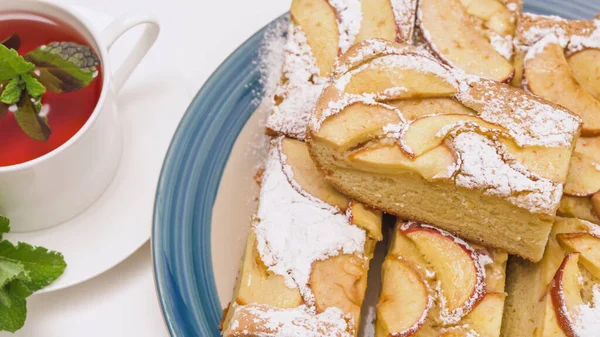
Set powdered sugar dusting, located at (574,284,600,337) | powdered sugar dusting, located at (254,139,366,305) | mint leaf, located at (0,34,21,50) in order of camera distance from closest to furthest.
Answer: powdered sugar dusting, located at (574,284,600,337), powdered sugar dusting, located at (254,139,366,305), mint leaf, located at (0,34,21,50)

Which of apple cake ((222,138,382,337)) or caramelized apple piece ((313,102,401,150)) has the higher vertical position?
caramelized apple piece ((313,102,401,150))

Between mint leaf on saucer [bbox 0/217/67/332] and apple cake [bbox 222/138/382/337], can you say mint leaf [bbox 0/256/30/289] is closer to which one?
mint leaf on saucer [bbox 0/217/67/332]

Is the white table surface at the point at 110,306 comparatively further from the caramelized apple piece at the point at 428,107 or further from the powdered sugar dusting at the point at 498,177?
the powdered sugar dusting at the point at 498,177

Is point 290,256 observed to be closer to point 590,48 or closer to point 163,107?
point 163,107

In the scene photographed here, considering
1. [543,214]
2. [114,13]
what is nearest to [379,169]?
[543,214]

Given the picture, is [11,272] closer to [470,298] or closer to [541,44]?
[470,298]

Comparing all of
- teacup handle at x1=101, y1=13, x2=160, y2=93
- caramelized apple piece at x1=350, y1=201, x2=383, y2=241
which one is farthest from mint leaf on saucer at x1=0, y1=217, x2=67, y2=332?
caramelized apple piece at x1=350, y1=201, x2=383, y2=241

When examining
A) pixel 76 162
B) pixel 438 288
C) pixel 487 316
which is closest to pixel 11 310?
pixel 76 162
